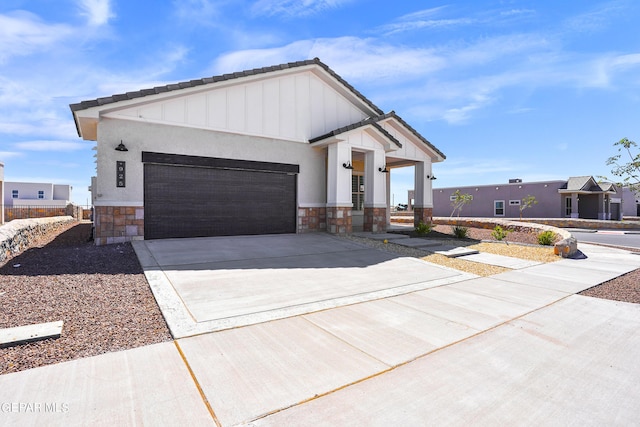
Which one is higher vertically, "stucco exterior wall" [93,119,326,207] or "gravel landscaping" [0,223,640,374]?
"stucco exterior wall" [93,119,326,207]

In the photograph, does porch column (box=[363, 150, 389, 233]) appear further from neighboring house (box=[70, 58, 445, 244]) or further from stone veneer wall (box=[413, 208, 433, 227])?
stone veneer wall (box=[413, 208, 433, 227])

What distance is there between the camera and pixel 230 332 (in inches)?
149

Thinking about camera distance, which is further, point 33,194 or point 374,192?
point 33,194

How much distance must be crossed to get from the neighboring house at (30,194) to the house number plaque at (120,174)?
36217mm

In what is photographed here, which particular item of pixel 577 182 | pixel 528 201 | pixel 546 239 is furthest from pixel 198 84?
pixel 577 182

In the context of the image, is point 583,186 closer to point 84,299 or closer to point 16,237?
point 84,299

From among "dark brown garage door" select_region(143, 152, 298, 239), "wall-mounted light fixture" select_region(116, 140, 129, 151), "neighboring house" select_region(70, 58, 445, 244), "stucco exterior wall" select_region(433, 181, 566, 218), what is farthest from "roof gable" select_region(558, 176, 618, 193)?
"wall-mounted light fixture" select_region(116, 140, 129, 151)

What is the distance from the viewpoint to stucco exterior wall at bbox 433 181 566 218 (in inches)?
1191

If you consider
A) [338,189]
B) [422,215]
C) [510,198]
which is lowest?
[422,215]

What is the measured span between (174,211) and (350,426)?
9.37m

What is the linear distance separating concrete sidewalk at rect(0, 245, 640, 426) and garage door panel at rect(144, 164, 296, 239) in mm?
7203

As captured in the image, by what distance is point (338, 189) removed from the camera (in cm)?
1198

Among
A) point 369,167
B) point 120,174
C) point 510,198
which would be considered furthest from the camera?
point 510,198

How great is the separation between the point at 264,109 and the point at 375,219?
5.98 meters
